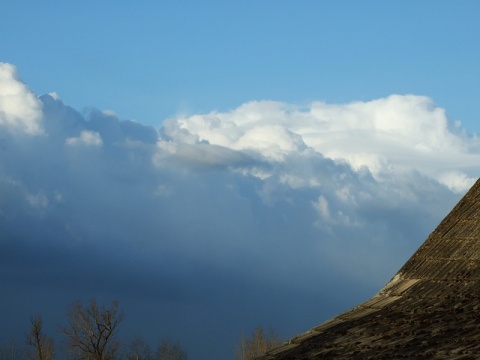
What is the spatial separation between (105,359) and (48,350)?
24.1m

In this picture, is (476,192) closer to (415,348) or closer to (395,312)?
(395,312)

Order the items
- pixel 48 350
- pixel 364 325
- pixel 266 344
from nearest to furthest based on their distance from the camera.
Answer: pixel 364 325
pixel 48 350
pixel 266 344

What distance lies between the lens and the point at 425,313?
126 ft

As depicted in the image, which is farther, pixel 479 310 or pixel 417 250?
pixel 417 250

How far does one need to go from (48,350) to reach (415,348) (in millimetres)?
73590

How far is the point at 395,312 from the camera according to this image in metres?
40.8

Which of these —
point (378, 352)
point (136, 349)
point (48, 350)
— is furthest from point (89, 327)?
point (136, 349)

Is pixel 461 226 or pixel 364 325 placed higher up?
pixel 461 226

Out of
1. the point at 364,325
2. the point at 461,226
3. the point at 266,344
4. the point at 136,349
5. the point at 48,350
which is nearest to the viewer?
the point at 364,325

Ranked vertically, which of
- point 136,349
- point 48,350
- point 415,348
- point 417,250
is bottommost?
point 415,348

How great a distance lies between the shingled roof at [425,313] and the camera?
3356 cm

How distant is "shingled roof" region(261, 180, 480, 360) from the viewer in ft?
110

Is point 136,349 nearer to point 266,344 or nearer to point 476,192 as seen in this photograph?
point 266,344

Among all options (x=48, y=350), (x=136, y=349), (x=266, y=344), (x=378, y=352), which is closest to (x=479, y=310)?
(x=378, y=352)
